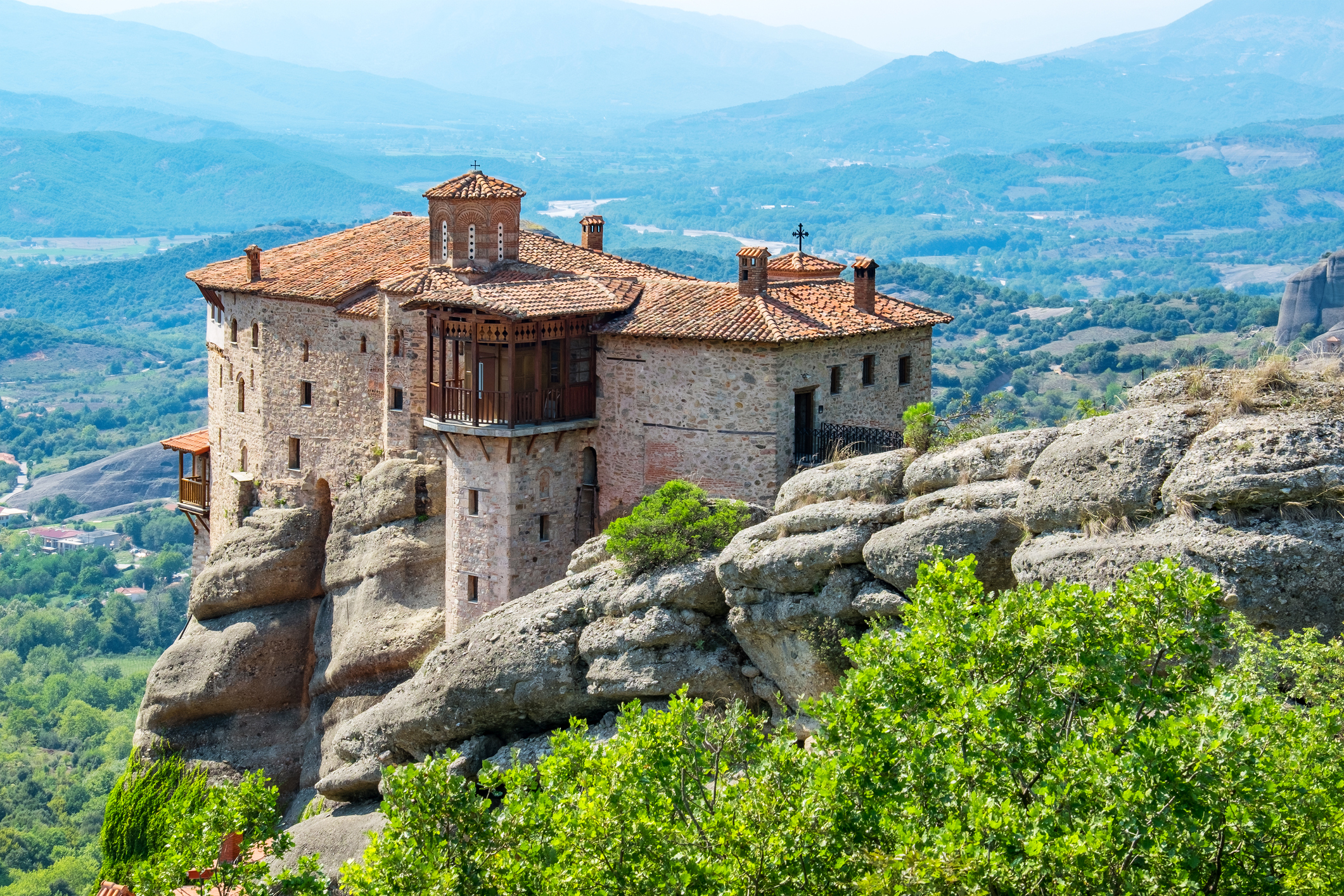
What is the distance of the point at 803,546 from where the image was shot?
1118 inches

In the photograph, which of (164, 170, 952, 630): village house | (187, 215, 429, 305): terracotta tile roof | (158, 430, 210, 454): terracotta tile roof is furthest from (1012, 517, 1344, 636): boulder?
(158, 430, 210, 454): terracotta tile roof

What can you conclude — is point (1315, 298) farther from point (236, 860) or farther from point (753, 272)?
point (236, 860)

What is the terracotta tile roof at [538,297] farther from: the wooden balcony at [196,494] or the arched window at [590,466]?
the wooden balcony at [196,494]

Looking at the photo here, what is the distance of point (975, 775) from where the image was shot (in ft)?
55.3

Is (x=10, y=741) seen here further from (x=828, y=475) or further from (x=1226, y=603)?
(x=1226, y=603)

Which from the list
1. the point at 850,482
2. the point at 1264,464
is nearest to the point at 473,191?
the point at 850,482

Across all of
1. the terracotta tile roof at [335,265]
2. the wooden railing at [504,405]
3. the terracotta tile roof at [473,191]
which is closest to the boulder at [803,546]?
the wooden railing at [504,405]

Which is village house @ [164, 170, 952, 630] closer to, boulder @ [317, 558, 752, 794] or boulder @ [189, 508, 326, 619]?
boulder @ [189, 508, 326, 619]

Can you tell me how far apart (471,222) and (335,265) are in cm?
561

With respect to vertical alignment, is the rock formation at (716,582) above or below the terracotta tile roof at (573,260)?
below

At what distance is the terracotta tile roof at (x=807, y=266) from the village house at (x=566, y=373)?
0.06 metres

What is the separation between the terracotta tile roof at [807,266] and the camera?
1560 inches

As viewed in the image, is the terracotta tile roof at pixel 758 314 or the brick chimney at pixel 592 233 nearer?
the terracotta tile roof at pixel 758 314

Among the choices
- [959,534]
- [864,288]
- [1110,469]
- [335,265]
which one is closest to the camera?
[1110,469]
